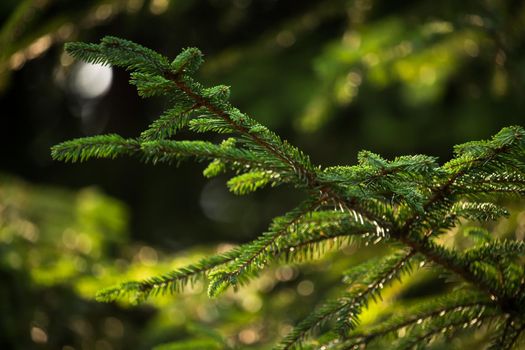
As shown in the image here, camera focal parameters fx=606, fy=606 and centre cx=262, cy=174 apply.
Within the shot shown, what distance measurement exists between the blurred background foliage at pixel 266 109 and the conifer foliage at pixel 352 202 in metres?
0.44

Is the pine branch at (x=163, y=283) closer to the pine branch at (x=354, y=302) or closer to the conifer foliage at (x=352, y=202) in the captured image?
the conifer foliage at (x=352, y=202)

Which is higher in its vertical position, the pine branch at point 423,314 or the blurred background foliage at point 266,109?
the blurred background foliage at point 266,109

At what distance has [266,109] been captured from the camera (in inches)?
136

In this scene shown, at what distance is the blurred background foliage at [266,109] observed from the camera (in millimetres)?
2273

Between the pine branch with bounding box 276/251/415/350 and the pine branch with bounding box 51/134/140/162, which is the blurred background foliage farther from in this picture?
the pine branch with bounding box 51/134/140/162

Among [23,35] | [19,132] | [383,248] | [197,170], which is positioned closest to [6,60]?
[23,35]

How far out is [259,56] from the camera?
298 cm

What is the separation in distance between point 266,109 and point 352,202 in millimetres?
2466

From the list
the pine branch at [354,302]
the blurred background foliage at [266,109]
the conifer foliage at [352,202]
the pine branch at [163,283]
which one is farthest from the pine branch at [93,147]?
the blurred background foliage at [266,109]

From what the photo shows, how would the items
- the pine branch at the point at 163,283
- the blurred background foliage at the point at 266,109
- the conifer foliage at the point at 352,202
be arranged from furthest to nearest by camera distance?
the blurred background foliage at the point at 266,109, the pine branch at the point at 163,283, the conifer foliage at the point at 352,202

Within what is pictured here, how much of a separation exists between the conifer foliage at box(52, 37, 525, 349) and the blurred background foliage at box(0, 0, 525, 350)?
0.44 m

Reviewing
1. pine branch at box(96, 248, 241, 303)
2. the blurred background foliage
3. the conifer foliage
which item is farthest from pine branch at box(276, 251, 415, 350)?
the blurred background foliage

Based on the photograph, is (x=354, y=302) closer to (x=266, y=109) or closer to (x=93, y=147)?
(x=93, y=147)

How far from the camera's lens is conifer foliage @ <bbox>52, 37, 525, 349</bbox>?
0.93 metres
